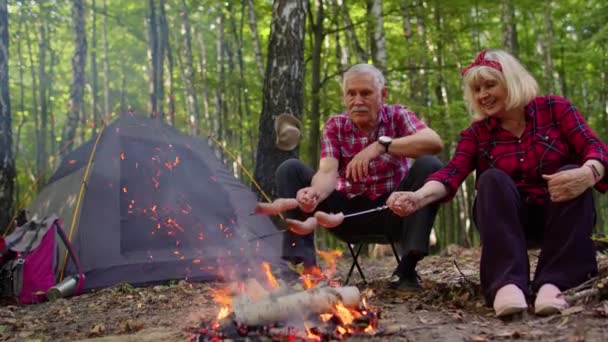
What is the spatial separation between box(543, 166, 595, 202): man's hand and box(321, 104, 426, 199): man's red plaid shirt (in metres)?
1.13

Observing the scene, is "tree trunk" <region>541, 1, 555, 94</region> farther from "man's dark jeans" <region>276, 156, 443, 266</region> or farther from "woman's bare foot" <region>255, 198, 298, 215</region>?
"woman's bare foot" <region>255, 198, 298, 215</region>

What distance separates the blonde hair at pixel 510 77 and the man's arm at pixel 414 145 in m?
→ 0.52

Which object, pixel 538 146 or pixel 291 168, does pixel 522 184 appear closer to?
pixel 538 146

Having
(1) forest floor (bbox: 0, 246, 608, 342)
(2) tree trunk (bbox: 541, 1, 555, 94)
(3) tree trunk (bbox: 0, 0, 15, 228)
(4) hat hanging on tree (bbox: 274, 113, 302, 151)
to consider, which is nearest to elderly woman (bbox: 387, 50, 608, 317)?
(1) forest floor (bbox: 0, 246, 608, 342)

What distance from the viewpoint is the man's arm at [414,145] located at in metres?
3.27

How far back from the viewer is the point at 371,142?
3.58 meters

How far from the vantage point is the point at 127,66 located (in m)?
25.5

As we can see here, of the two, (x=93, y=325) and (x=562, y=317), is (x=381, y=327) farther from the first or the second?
(x=93, y=325)

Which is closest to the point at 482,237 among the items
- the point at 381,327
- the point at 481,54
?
the point at 381,327

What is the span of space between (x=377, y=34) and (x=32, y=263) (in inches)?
293

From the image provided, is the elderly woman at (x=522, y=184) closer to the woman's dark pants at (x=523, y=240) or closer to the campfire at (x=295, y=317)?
the woman's dark pants at (x=523, y=240)

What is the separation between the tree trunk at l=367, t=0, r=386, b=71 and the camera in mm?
9680

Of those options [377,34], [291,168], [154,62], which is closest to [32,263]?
[291,168]

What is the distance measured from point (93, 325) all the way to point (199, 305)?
0.73 metres
